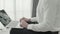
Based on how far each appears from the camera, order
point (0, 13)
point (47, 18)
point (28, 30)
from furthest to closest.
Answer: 1. point (0, 13)
2. point (28, 30)
3. point (47, 18)

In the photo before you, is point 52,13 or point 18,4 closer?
point 52,13

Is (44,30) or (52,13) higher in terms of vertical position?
(52,13)

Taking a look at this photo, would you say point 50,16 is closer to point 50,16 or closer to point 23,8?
point 50,16

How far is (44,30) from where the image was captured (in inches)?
43.1

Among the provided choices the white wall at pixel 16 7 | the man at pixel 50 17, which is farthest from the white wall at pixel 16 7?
the man at pixel 50 17

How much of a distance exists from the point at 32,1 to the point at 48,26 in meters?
1.67

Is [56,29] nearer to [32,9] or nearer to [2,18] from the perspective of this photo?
[2,18]

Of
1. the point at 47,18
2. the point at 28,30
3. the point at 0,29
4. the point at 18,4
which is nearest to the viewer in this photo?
the point at 47,18

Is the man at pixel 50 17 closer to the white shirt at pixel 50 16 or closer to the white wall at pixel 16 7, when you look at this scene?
the white shirt at pixel 50 16

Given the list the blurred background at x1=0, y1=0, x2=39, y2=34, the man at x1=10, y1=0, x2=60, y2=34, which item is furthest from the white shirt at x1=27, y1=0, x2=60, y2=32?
the blurred background at x1=0, y1=0, x2=39, y2=34

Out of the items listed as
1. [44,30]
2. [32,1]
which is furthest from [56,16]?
[32,1]

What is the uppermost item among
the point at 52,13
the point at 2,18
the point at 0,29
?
the point at 52,13

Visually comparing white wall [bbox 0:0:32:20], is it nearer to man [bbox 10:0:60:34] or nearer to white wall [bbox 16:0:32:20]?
white wall [bbox 16:0:32:20]

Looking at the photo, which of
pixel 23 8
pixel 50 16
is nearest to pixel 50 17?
pixel 50 16
